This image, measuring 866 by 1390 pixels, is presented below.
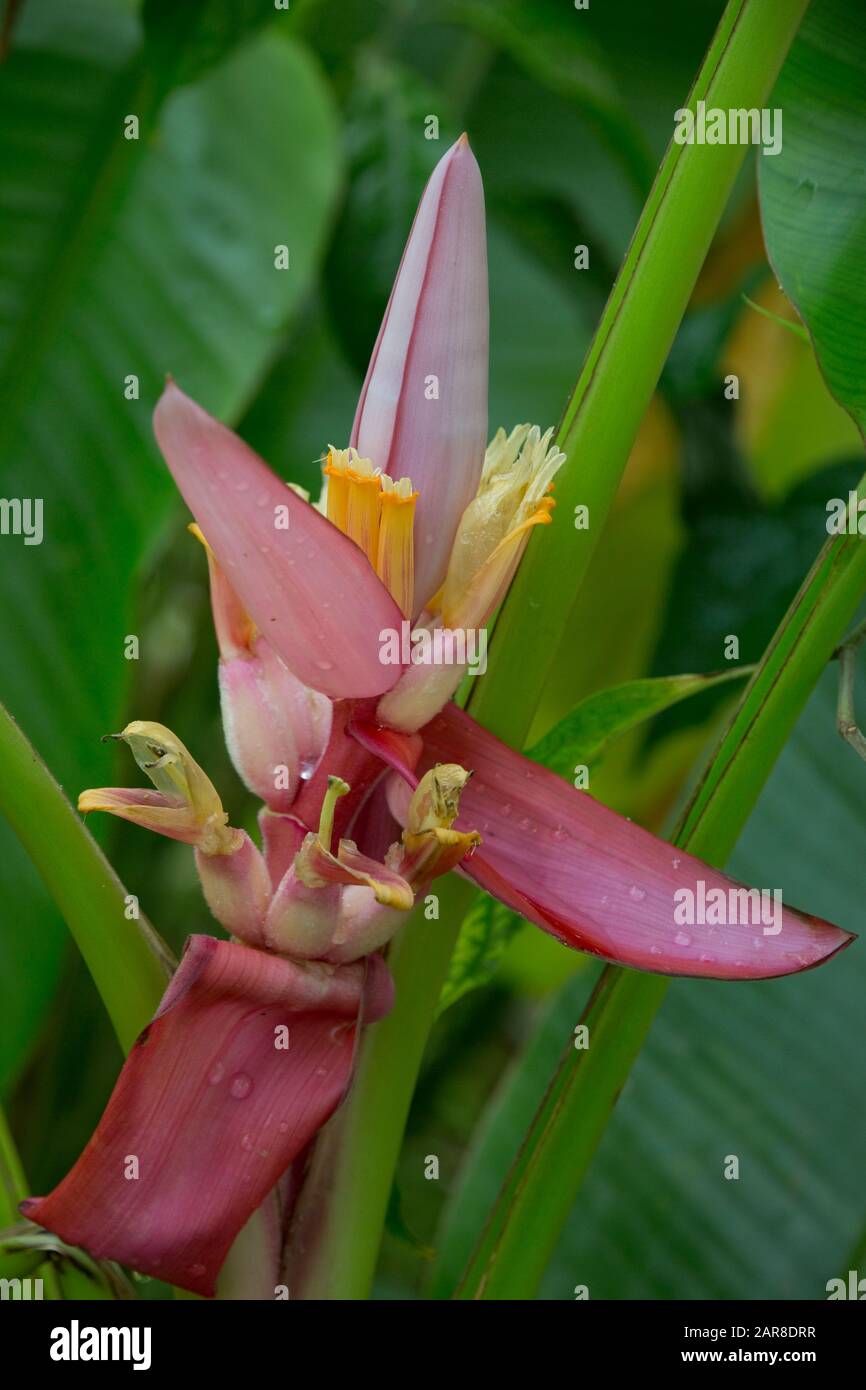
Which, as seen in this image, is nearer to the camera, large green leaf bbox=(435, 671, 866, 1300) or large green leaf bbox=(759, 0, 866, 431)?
large green leaf bbox=(759, 0, 866, 431)

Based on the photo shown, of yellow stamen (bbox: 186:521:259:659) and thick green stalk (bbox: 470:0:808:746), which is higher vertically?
thick green stalk (bbox: 470:0:808:746)

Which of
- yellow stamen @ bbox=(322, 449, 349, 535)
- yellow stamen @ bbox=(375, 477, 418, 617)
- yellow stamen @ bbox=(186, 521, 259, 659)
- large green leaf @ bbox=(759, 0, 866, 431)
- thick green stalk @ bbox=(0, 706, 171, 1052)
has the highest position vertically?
large green leaf @ bbox=(759, 0, 866, 431)

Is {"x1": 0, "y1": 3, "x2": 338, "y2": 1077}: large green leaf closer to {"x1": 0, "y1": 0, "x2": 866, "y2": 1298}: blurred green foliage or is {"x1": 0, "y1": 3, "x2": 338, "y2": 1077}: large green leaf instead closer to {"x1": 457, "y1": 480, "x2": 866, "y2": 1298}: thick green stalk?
{"x1": 0, "y1": 0, "x2": 866, "y2": 1298}: blurred green foliage

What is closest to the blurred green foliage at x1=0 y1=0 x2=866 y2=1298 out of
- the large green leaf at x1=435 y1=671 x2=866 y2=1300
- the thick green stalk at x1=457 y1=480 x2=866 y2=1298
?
the large green leaf at x1=435 y1=671 x2=866 y2=1300

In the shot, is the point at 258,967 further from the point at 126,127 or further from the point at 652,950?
the point at 126,127
